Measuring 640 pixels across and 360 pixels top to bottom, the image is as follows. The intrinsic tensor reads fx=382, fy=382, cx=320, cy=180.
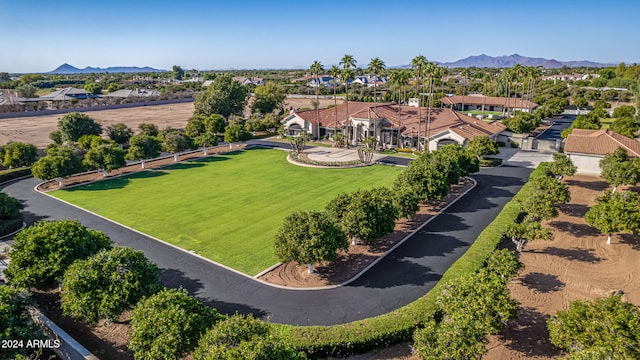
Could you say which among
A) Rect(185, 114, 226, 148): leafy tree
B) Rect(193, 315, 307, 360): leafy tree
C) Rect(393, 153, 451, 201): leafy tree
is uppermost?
Rect(185, 114, 226, 148): leafy tree

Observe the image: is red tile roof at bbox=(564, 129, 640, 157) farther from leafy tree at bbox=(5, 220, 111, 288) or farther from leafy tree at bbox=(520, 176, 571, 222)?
leafy tree at bbox=(5, 220, 111, 288)

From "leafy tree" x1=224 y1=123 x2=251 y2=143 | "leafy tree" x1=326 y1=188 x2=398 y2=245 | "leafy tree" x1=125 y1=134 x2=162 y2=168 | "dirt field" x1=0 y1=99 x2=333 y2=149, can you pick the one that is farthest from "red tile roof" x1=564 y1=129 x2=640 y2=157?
"dirt field" x1=0 y1=99 x2=333 y2=149

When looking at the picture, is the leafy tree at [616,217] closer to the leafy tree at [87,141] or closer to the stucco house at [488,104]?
the leafy tree at [87,141]

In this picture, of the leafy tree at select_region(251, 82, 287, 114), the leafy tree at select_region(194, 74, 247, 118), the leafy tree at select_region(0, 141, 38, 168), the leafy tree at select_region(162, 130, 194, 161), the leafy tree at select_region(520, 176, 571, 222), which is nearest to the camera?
the leafy tree at select_region(520, 176, 571, 222)

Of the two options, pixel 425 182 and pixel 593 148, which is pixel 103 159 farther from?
pixel 593 148

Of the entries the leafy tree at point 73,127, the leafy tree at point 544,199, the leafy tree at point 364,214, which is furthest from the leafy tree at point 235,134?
the leafy tree at point 544,199

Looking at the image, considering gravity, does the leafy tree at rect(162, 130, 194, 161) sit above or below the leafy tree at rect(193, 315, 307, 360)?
above

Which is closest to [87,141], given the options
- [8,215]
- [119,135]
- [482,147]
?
[119,135]
